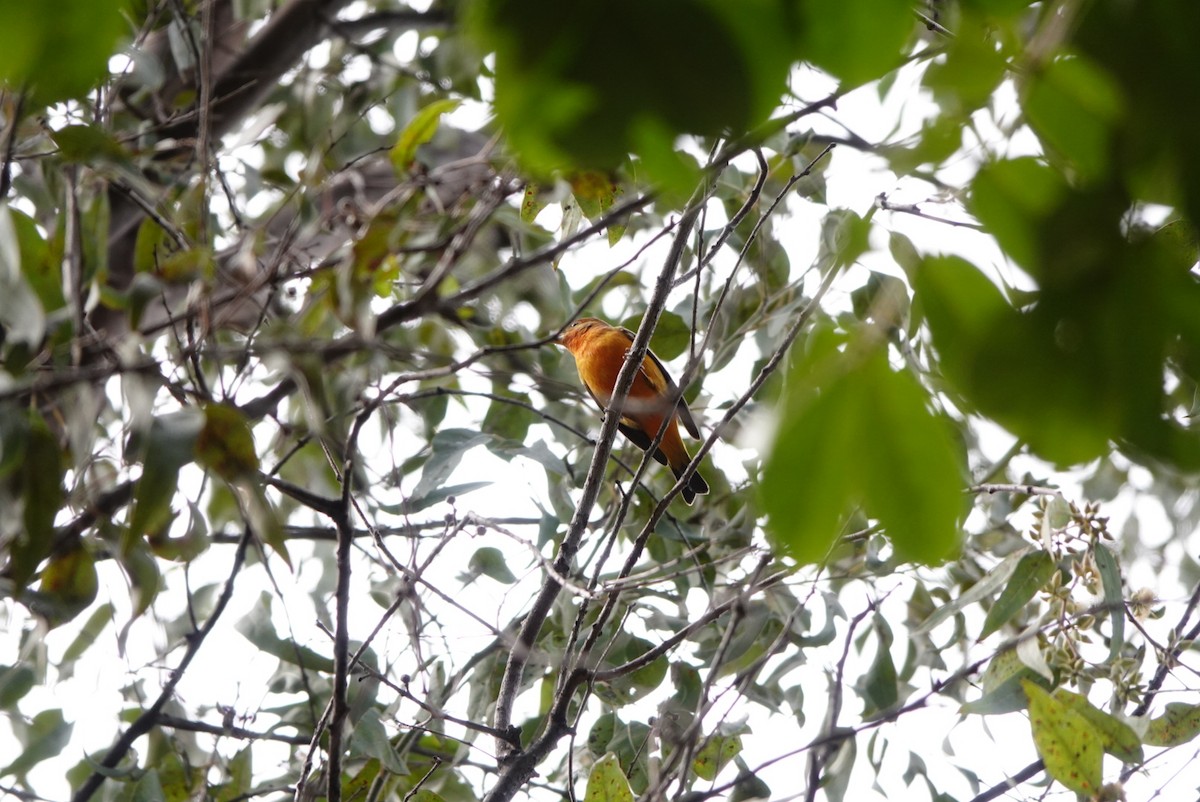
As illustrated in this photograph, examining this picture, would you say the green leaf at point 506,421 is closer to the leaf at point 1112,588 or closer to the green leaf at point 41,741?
the green leaf at point 41,741

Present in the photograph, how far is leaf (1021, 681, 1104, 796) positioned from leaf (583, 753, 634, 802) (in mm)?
858

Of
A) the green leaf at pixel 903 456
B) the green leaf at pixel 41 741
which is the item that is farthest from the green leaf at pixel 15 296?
the green leaf at pixel 41 741

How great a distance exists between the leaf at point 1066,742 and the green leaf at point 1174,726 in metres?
0.71

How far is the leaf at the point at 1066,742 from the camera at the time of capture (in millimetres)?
1578

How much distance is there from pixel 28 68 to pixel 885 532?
57 cm

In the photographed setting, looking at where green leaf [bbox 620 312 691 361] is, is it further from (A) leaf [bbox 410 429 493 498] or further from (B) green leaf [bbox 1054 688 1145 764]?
(B) green leaf [bbox 1054 688 1145 764]

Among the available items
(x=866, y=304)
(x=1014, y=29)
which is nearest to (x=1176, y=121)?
(x=1014, y=29)

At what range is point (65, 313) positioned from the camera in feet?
7.08

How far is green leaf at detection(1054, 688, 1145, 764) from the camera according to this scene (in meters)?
1.62

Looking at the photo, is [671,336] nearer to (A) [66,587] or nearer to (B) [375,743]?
(B) [375,743]

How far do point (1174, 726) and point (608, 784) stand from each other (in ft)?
3.92

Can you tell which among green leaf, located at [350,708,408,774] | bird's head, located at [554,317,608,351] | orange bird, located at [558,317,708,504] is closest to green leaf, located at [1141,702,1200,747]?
green leaf, located at [350,708,408,774]

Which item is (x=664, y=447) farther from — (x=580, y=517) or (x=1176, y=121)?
(x=1176, y=121)

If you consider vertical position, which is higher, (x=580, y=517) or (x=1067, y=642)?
(x=580, y=517)
